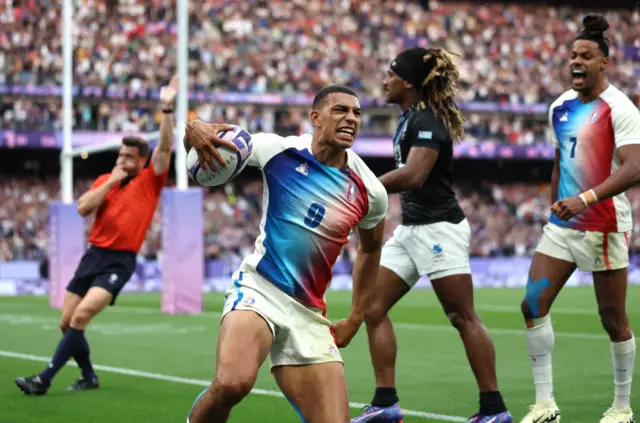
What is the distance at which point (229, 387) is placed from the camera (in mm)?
4602

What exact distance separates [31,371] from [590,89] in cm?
614

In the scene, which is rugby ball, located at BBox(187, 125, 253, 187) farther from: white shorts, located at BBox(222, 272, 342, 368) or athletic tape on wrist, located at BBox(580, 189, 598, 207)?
athletic tape on wrist, located at BBox(580, 189, 598, 207)

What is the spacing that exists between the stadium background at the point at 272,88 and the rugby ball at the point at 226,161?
1983 cm

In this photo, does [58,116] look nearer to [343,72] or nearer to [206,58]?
[206,58]

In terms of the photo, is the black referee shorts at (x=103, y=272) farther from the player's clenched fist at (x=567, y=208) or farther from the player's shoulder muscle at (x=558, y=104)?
the player's clenched fist at (x=567, y=208)

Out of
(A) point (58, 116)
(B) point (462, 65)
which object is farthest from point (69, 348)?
(B) point (462, 65)

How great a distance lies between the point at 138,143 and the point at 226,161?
4614 mm

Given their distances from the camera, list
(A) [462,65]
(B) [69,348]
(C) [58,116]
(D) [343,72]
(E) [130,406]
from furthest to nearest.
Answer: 1. (A) [462,65]
2. (D) [343,72]
3. (C) [58,116]
4. (B) [69,348]
5. (E) [130,406]

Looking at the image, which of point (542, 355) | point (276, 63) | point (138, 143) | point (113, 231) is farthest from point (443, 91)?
point (276, 63)

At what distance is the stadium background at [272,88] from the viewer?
30625mm

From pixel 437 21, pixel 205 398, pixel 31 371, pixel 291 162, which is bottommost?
pixel 31 371

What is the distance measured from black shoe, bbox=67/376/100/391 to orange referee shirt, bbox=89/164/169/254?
113 cm

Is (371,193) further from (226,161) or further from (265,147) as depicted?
(226,161)

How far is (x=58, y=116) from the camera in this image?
31.4m
